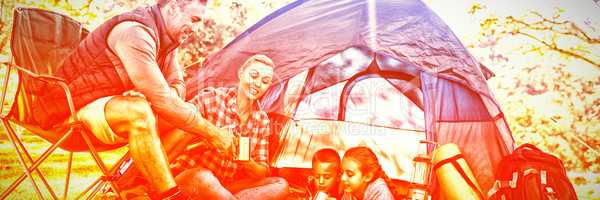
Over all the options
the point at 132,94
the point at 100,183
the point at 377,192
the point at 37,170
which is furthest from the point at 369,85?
the point at 37,170

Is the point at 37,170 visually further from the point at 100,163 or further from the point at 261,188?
the point at 261,188

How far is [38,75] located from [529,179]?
3412mm

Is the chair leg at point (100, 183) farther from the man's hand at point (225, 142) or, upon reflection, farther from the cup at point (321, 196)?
the cup at point (321, 196)

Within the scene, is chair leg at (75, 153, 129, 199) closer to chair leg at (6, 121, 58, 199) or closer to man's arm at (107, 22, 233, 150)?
chair leg at (6, 121, 58, 199)

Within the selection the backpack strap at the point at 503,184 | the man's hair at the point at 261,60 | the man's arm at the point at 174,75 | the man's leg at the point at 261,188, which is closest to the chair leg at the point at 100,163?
the man's arm at the point at 174,75

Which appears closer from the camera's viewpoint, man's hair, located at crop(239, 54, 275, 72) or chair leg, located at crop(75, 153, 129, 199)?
chair leg, located at crop(75, 153, 129, 199)

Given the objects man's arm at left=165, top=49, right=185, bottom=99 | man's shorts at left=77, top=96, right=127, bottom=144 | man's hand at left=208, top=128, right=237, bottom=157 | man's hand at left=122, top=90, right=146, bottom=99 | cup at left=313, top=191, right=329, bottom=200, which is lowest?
cup at left=313, top=191, right=329, bottom=200

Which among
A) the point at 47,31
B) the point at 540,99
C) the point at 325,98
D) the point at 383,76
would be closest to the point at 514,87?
the point at 540,99

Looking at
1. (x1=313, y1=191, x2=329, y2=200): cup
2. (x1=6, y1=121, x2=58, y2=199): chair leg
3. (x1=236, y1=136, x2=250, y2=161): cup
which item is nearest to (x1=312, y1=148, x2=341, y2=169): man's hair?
(x1=313, y1=191, x2=329, y2=200): cup

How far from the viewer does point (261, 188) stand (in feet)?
11.7

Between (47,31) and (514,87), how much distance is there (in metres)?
3.44

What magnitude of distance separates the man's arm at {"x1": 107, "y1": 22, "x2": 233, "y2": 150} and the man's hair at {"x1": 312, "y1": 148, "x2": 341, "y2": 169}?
66 cm

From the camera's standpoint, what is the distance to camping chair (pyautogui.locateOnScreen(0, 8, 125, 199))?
3445 mm

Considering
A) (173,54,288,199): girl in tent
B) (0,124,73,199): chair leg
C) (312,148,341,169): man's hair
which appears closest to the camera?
(0,124,73,199): chair leg
